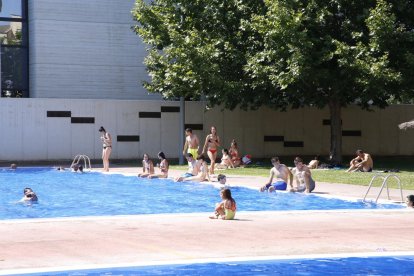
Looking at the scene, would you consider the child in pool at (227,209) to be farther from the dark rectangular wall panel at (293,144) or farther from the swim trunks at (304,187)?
the dark rectangular wall panel at (293,144)

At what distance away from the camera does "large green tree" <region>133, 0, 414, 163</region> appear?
89.7 ft

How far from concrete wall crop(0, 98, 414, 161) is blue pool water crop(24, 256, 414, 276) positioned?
24876 mm

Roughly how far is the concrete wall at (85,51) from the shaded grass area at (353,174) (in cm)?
768

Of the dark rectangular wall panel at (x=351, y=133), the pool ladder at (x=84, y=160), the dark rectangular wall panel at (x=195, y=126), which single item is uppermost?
the dark rectangular wall panel at (x=195, y=126)

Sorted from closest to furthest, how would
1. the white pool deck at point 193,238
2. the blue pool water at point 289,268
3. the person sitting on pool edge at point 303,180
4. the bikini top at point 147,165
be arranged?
the blue pool water at point 289,268
the white pool deck at point 193,238
the person sitting on pool edge at point 303,180
the bikini top at point 147,165

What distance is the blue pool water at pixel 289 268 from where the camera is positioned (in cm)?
923

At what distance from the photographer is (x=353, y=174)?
1005 inches

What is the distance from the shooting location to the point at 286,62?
28.6m

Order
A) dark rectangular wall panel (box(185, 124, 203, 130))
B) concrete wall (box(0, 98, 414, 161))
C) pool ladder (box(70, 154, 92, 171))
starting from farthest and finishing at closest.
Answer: dark rectangular wall panel (box(185, 124, 203, 130))
concrete wall (box(0, 98, 414, 161))
pool ladder (box(70, 154, 92, 171))

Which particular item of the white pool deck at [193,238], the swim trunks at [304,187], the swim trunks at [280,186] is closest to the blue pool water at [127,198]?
the swim trunks at [304,187]

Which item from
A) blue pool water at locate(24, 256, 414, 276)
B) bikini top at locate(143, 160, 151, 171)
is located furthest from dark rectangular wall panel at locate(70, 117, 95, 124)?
blue pool water at locate(24, 256, 414, 276)

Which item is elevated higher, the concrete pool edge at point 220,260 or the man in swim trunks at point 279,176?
the man in swim trunks at point 279,176

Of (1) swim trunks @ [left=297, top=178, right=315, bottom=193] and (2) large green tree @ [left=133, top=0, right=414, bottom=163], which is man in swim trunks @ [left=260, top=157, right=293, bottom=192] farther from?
Answer: (2) large green tree @ [left=133, top=0, right=414, bottom=163]

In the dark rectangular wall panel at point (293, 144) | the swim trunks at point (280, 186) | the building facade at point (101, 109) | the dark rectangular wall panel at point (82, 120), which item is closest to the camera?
the swim trunks at point (280, 186)
